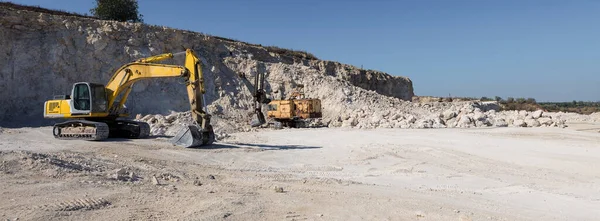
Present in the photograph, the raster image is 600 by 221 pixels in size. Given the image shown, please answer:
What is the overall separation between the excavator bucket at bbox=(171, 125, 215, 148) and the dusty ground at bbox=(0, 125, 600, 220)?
1.17 feet

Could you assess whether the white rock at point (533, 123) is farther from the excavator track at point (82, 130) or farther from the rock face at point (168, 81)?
the excavator track at point (82, 130)

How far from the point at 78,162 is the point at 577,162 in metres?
11.3

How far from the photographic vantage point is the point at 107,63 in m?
24.1

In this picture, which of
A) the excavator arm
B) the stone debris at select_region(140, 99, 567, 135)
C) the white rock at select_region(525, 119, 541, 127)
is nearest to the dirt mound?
the excavator arm

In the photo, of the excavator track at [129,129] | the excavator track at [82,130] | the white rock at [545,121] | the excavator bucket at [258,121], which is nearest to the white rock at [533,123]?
the white rock at [545,121]

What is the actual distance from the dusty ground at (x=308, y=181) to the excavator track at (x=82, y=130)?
31.4 inches

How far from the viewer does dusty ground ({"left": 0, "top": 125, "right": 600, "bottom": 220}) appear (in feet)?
17.7

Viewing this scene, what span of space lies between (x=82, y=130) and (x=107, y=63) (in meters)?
11.0

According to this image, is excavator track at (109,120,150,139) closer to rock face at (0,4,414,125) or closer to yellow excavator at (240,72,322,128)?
rock face at (0,4,414,125)

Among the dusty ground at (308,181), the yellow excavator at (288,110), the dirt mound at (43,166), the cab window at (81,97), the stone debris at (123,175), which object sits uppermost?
the cab window at (81,97)

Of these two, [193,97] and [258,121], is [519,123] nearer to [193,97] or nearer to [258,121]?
[258,121]

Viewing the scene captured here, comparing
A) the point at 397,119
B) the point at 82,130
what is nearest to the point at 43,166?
the point at 82,130

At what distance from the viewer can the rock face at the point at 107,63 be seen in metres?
21.4

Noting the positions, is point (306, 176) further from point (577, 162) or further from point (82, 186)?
point (577, 162)
